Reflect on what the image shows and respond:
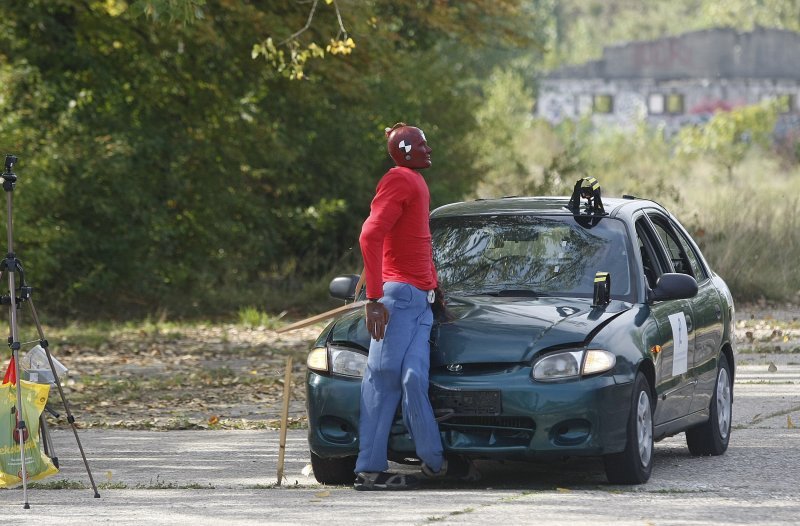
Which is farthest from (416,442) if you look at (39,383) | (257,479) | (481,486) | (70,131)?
(70,131)

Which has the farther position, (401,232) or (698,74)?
(698,74)

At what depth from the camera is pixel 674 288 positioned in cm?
889

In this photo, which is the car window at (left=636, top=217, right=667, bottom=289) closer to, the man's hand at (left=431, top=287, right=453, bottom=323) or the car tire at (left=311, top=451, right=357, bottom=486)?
the man's hand at (left=431, top=287, right=453, bottom=323)

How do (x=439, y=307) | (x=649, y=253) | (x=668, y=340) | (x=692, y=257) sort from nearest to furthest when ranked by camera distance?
1. (x=439, y=307)
2. (x=668, y=340)
3. (x=649, y=253)
4. (x=692, y=257)

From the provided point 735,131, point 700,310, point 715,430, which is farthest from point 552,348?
point 735,131

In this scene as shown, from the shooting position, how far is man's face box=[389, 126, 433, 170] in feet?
27.8

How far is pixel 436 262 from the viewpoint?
9.41m

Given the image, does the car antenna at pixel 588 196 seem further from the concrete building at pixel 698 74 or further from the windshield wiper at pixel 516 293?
the concrete building at pixel 698 74

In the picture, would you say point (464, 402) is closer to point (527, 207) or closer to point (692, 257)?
point (527, 207)

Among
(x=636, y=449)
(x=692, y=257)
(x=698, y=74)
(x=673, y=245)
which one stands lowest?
(x=636, y=449)

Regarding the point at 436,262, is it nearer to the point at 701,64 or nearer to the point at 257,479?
the point at 257,479

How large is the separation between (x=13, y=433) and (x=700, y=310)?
410 cm

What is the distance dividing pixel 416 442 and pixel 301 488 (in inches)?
30.1

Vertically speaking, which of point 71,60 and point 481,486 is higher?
point 71,60
